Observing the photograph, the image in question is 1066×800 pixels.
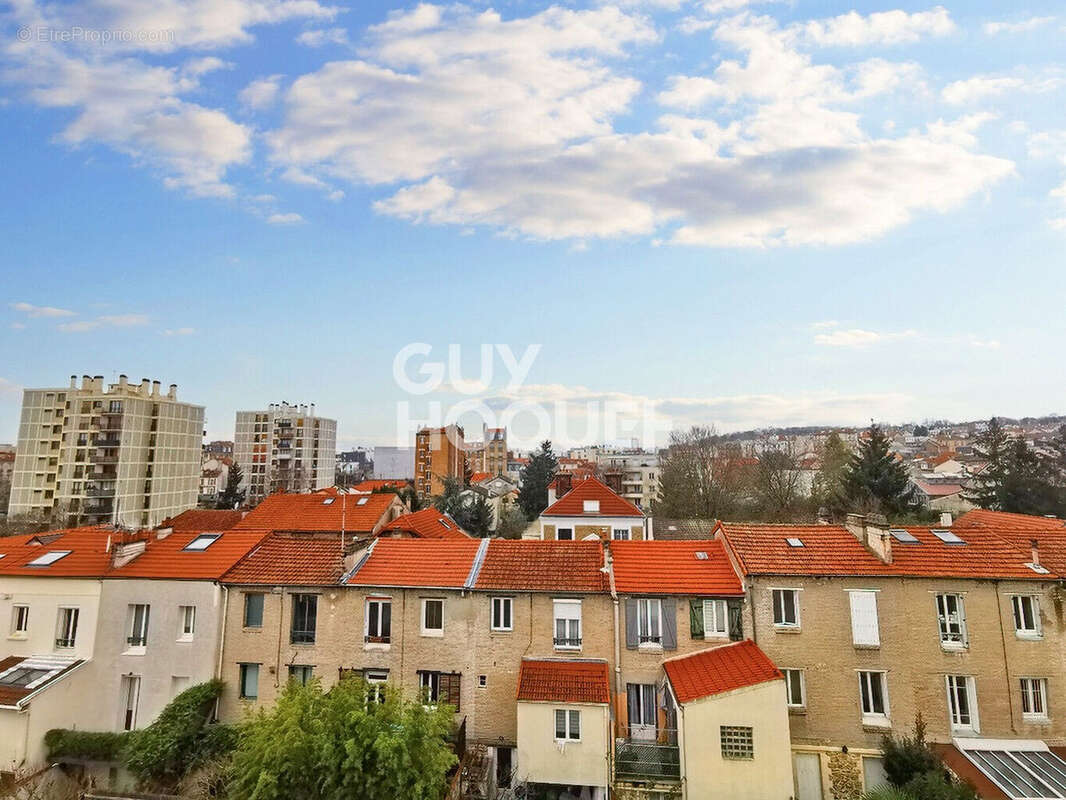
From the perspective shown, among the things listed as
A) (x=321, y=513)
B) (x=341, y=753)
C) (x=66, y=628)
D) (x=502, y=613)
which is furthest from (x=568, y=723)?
(x=321, y=513)

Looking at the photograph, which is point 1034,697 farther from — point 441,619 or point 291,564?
point 291,564

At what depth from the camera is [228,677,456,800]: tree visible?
14.0 metres

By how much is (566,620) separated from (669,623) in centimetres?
385

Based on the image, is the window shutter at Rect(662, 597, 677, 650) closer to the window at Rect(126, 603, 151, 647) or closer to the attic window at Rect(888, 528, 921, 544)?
the attic window at Rect(888, 528, 921, 544)

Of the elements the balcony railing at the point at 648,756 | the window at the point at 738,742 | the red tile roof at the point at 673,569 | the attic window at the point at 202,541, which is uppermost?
the attic window at the point at 202,541

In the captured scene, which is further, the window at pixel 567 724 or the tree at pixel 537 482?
the tree at pixel 537 482

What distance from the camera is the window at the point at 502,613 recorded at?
21500mm

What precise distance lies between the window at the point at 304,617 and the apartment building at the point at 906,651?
→ 1671 cm

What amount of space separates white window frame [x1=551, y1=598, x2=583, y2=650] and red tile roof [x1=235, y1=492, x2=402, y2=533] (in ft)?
70.9

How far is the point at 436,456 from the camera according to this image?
381 ft

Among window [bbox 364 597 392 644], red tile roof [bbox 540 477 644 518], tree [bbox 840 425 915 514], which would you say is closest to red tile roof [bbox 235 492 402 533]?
red tile roof [bbox 540 477 644 518]

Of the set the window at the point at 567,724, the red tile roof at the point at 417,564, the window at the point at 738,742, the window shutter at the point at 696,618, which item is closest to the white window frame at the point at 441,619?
the red tile roof at the point at 417,564

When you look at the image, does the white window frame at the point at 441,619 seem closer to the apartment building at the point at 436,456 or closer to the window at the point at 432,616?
the window at the point at 432,616

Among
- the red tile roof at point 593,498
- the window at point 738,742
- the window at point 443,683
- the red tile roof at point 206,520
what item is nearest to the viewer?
the window at point 738,742
